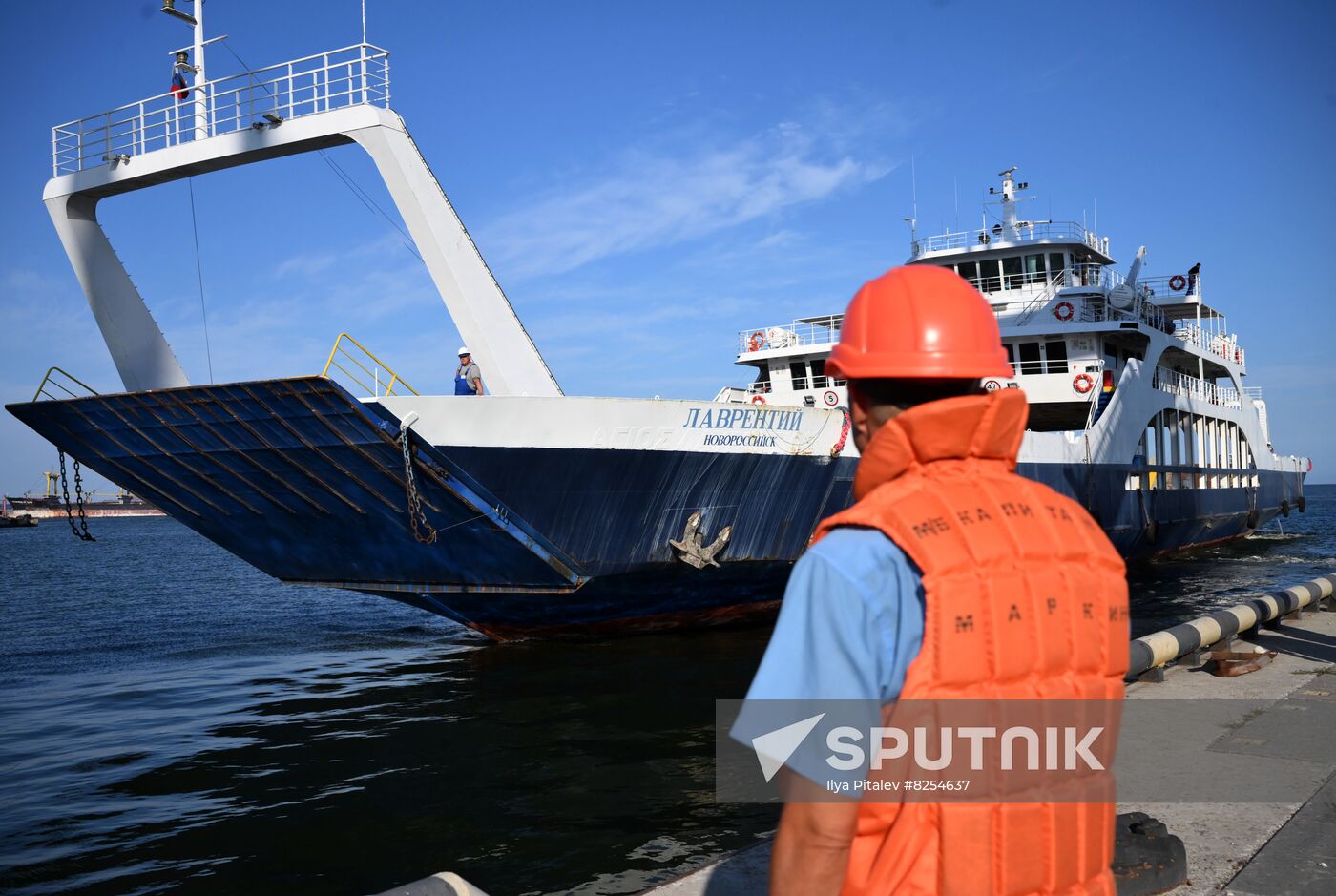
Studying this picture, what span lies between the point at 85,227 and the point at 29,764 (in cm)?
760

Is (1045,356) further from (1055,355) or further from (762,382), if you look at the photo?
(762,382)

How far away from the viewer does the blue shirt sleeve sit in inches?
60.3

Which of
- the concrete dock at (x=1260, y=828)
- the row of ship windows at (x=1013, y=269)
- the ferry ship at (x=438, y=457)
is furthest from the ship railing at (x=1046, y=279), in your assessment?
the concrete dock at (x=1260, y=828)

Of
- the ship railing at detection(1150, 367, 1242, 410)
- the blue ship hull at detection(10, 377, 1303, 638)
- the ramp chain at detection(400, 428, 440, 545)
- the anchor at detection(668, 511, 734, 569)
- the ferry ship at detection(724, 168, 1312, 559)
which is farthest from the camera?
the ship railing at detection(1150, 367, 1242, 410)

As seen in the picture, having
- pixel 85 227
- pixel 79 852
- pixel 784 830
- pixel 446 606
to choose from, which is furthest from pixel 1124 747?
pixel 85 227

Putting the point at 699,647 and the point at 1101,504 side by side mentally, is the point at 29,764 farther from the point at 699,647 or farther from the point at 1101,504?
the point at 1101,504

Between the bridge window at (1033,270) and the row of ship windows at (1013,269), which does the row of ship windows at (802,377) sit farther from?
the bridge window at (1033,270)

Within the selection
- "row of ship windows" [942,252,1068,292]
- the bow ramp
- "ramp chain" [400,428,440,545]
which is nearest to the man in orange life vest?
the bow ramp

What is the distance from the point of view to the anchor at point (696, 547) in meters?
13.5

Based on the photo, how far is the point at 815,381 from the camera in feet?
74.0

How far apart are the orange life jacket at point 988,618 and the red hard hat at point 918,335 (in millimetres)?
84

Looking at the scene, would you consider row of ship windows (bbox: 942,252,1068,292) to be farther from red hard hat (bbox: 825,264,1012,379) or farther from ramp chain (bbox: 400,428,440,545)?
red hard hat (bbox: 825,264,1012,379)

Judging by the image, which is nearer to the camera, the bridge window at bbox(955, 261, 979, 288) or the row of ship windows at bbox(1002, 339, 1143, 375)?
the row of ship windows at bbox(1002, 339, 1143, 375)

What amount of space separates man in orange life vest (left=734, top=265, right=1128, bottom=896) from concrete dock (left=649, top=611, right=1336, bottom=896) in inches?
85.3
